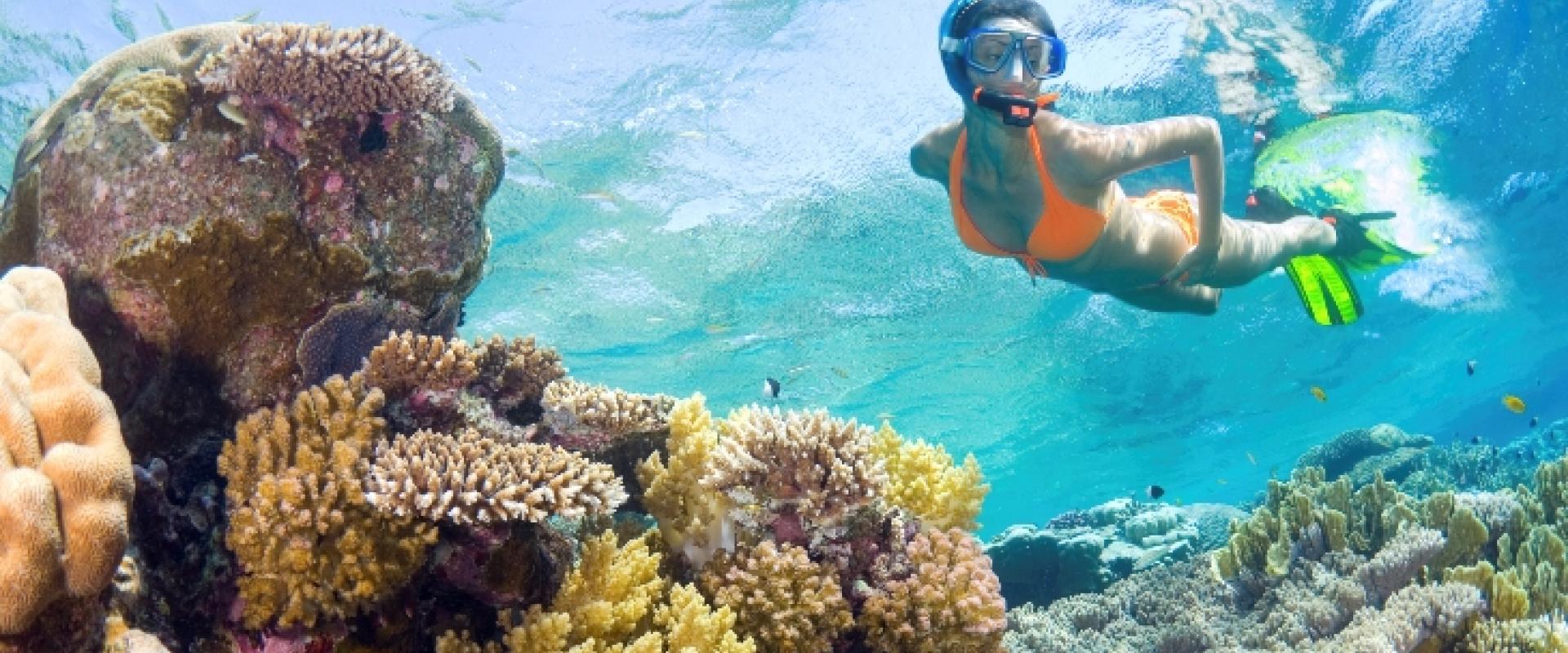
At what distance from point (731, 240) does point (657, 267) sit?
2182 mm

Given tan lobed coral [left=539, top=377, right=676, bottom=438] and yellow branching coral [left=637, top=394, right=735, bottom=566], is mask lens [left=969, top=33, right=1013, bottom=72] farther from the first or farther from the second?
tan lobed coral [left=539, top=377, right=676, bottom=438]

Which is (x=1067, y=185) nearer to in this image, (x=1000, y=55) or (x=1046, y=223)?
(x=1046, y=223)

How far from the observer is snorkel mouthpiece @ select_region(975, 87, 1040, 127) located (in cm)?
474

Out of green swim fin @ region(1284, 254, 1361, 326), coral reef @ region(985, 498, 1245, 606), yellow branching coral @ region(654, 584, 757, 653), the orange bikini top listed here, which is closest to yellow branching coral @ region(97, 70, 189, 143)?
yellow branching coral @ region(654, 584, 757, 653)

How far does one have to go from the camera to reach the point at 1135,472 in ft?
174

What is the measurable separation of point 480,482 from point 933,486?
2171mm

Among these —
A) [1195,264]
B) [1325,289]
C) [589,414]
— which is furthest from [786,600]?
[1325,289]

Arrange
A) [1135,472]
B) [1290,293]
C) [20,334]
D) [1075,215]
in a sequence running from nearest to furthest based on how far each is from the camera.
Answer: [20,334], [1075,215], [1290,293], [1135,472]

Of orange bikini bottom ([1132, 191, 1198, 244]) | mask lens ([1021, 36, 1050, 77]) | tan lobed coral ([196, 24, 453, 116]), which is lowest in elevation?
tan lobed coral ([196, 24, 453, 116])

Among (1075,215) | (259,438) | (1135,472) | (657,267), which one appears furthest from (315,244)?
(1135,472)

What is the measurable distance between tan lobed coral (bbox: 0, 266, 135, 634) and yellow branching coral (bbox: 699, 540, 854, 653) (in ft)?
6.61

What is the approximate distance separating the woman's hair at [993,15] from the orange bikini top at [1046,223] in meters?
0.73

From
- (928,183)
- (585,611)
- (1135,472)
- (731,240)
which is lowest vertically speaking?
(585,611)

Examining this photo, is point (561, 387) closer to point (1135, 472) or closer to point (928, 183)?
point (928, 183)
